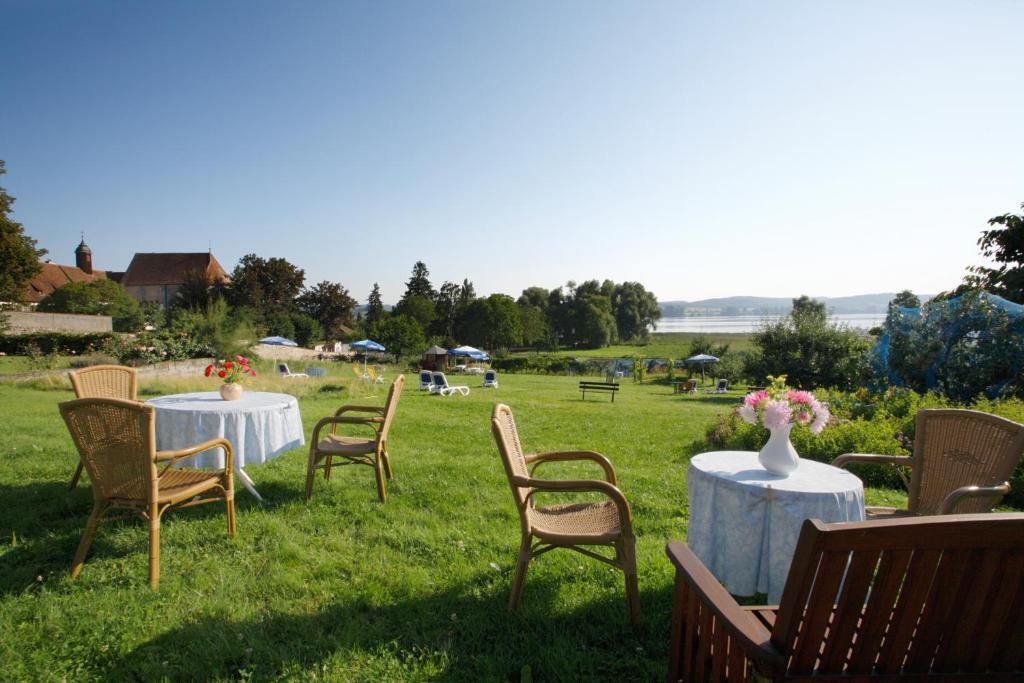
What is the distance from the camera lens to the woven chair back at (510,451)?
112 inches

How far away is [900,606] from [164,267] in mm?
80090

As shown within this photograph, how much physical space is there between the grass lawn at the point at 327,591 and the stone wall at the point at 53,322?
102 feet

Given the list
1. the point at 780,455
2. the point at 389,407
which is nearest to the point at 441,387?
the point at 389,407

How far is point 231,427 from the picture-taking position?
173 inches

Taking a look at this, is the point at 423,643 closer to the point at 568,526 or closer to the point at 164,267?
the point at 568,526

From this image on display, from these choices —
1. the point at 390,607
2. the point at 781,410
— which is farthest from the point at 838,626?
the point at 390,607

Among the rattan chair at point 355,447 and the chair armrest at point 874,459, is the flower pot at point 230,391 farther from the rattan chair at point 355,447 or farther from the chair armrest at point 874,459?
the chair armrest at point 874,459

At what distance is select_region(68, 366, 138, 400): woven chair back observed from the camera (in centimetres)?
492

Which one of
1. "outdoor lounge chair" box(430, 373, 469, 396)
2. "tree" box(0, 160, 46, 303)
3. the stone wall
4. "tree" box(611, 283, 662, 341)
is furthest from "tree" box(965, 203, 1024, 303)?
"tree" box(611, 283, 662, 341)

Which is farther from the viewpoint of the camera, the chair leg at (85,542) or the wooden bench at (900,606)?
the chair leg at (85,542)

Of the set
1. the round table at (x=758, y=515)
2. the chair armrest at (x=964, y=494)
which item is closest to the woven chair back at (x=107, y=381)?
the round table at (x=758, y=515)

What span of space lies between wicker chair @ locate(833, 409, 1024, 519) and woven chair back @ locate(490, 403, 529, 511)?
6.99ft

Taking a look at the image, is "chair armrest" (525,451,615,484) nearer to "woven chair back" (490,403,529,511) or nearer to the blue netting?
"woven chair back" (490,403,529,511)

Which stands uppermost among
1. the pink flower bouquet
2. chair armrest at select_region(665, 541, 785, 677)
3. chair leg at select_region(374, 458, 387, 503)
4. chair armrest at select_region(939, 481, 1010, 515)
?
the pink flower bouquet
